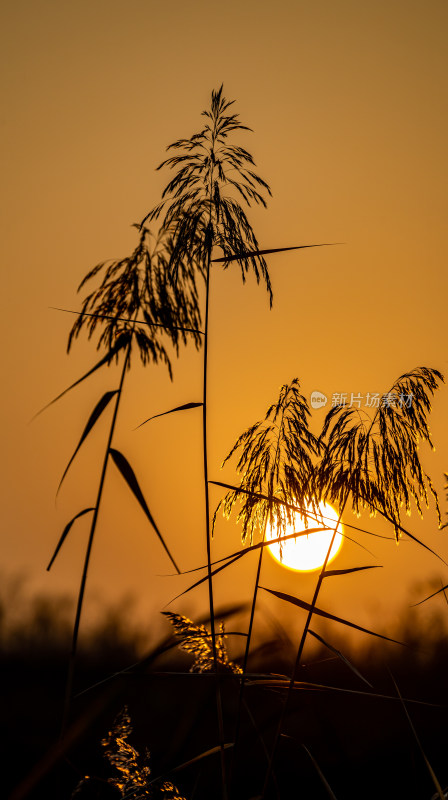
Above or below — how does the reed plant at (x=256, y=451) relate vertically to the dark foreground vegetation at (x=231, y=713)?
above

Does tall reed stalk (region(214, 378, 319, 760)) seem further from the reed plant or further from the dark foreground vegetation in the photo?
the dark foreground vegetation

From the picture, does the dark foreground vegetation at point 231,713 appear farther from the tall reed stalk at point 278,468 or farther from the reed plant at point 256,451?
the tall reed stalk at point 278,468

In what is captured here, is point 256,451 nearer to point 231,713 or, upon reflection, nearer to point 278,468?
point 278,468

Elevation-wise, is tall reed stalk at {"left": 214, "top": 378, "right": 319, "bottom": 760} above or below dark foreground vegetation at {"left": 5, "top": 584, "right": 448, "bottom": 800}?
above

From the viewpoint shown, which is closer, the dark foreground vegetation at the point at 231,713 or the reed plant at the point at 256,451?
the reed plant at the point at 256,451

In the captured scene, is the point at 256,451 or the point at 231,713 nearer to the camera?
the point at 256,451

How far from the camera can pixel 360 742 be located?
125 centimetres

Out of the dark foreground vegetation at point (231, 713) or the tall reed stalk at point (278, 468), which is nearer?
the tall reed stalk at point (278, 468)

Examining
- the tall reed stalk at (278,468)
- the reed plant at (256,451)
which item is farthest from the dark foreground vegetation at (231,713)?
the tall reed stalk at (278,468)

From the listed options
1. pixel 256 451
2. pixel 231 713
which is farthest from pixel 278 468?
pixel 231 713

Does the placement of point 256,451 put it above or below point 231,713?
above

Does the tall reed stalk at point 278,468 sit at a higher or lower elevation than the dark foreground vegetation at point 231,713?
higher

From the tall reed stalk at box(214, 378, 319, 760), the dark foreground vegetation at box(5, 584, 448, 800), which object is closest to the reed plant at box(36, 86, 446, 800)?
the tall reed stalk at box(214, 378, 319, 760)

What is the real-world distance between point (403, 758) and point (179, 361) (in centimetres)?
101
